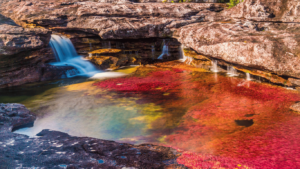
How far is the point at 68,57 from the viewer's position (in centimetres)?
1212

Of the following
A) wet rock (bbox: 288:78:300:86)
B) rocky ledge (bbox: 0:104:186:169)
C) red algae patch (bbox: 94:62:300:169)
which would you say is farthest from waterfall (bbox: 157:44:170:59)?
rocky ledge (bbox: 0:104:186:169)

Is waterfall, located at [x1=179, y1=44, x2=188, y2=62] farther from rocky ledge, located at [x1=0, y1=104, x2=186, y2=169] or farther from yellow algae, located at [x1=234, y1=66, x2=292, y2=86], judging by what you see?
rocky ledge, located at [x1=0, y1=104, x2=186, y2=169]

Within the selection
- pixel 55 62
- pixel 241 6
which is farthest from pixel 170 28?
pixel 55 62

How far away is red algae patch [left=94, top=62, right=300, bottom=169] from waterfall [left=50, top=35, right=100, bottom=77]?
91.2 inches

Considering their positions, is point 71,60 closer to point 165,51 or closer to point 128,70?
point 128,70

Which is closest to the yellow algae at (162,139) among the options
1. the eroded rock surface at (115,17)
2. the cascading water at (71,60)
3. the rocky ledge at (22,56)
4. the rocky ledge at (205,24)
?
the rocky ledge at (205,24)

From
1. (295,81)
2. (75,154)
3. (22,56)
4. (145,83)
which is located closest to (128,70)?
(145,83)

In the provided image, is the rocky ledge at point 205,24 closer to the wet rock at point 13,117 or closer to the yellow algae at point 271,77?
the yellow algae at point 271,77

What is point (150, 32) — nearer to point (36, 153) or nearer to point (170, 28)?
point (170, 28)

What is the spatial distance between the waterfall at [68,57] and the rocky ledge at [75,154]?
6.93 metres

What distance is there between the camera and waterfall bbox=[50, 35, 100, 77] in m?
11.5

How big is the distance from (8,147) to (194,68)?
364 inches

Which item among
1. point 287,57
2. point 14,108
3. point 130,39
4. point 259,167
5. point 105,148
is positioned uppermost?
point 130,39

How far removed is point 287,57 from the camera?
701 centimetres
